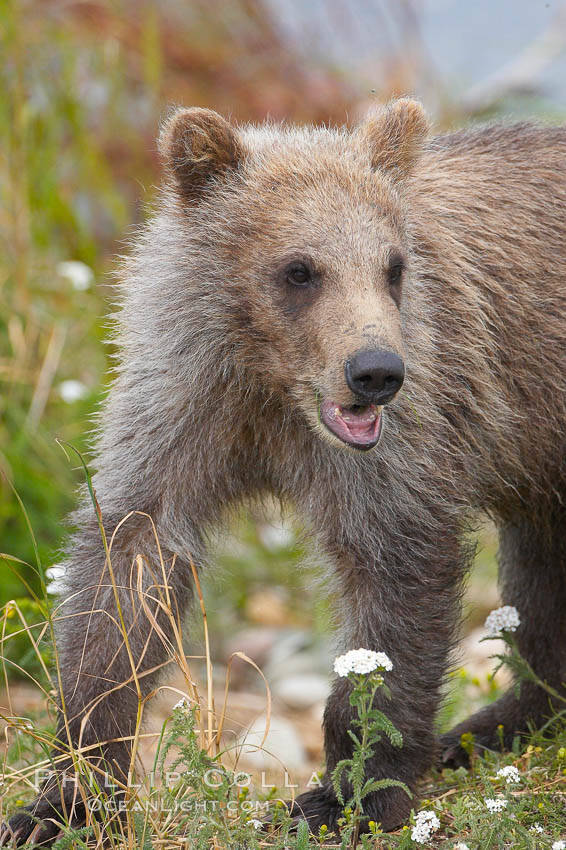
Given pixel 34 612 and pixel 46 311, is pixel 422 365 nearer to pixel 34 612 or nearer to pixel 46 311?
pixel 34 612

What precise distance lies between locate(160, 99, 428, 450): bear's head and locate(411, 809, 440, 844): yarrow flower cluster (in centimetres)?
122

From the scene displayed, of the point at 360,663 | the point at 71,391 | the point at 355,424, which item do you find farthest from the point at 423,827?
the point at 71,391

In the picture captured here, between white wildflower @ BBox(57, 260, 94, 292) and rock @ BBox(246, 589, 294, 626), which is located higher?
white wildflower @ BBox(57, 260, 94, 292)

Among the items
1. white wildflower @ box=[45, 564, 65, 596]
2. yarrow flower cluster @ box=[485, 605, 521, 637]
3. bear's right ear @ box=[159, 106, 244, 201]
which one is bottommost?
yarrow flower cluster @ box=[485, 605, 521, 637]

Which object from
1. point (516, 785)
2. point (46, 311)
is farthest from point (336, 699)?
point (46, 311)

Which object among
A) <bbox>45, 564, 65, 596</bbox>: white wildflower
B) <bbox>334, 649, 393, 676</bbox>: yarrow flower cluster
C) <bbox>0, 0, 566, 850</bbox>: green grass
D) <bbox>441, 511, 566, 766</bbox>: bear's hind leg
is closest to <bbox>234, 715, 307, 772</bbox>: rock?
<bbox>0, 0, 566, 850</bbox>: green grass

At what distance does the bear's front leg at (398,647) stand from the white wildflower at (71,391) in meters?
3.63

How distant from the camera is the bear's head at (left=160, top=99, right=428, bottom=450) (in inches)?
157

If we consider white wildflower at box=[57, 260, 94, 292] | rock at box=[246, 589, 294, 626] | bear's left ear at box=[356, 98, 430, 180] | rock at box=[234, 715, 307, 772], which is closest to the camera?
bear's left ear at box=[356, 98, 430, 180]

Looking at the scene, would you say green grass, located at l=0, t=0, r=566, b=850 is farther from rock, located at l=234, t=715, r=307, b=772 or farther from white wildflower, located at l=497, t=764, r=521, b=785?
rock, located at l=234, t=715, r=307, b=772

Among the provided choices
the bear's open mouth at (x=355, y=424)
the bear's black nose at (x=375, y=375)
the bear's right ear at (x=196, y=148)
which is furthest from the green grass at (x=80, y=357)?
the bear's black nose at (x=375, y=375)

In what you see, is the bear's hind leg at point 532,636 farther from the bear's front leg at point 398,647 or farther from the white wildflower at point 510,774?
the white wildflower at point 510,774

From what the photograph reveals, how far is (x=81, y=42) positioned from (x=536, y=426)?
780 centimetres

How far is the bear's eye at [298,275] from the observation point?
4.14 metres
